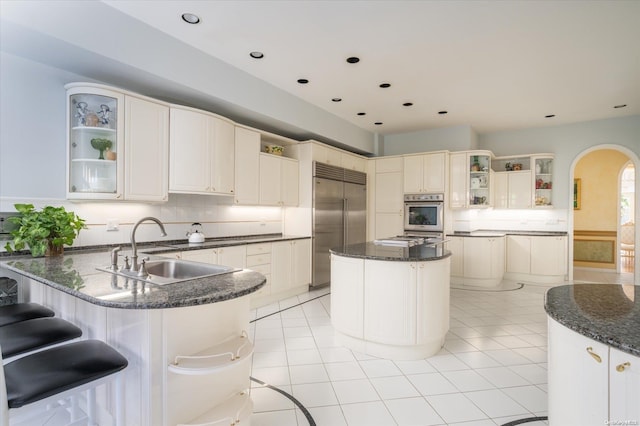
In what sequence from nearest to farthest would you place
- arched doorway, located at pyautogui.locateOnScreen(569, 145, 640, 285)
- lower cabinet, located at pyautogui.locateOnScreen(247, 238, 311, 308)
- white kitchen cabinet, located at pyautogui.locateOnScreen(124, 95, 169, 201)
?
1. white kitchen cabinet, located at pyautogui.locateOnScreen(124, 95, 169, 201)
2. lower cabinet, located at pyautogui.locateOnScreen(247, 238, 311, 308)
3. arched doorway, located at pyautogui.locateOnScreen(569, 145, 640, 285)

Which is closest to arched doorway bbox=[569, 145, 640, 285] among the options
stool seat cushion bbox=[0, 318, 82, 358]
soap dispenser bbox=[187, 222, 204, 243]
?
soap dispenser bbox=[187, 222, 204, 243]

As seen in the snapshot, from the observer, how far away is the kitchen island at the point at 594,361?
3.30 ft

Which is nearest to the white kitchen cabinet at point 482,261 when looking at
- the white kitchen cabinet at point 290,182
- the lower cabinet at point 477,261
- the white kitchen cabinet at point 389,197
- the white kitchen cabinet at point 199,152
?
the lower cabinet at point 477,261

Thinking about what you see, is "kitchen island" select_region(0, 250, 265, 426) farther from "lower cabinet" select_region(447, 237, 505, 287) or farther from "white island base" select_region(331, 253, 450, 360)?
"lower cabinet" select_region(447, 237, 505, 287)

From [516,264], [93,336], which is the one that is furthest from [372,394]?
[516,264]

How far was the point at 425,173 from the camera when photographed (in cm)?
572

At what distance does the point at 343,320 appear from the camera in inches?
116

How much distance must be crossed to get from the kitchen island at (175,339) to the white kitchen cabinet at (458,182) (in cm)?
473

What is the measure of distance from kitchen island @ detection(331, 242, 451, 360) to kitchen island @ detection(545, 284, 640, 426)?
1.26 m

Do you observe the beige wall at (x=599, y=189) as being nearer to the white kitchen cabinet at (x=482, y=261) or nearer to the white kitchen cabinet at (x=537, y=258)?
the white kitchen cabinet at (x=537, y=258)

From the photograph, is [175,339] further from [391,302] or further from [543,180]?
[543,180]

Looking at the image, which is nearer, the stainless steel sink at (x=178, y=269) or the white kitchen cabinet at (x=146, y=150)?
the stainless steel sink at (x=178, y=269)

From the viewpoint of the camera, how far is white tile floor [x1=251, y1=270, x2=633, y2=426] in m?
1.99

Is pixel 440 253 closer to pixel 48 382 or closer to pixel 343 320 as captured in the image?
pixel 343 320
